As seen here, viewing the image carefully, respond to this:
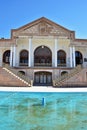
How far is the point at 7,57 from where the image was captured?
1369 inches

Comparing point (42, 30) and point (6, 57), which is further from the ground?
point (42, 30)

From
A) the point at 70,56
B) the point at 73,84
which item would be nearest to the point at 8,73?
the point at 73,84

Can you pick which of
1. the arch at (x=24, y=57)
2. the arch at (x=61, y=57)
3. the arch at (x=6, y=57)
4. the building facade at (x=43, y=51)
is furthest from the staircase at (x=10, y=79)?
the arch at (x=61, y=57)

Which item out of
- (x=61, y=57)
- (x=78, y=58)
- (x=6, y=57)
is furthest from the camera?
(x=78, y=58)

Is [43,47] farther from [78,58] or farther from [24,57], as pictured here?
[78,58]

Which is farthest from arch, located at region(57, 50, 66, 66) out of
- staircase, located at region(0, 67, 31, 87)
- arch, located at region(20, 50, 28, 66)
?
staircase, located at region(0, 67, 31, 87)

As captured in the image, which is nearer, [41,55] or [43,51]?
[43,51]

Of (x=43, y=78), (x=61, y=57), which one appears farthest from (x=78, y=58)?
(x=43, y=78)

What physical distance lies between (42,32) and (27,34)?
8.31 ft

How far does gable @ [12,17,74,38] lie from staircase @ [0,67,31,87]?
26.3 feet

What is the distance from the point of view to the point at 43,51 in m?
35.1

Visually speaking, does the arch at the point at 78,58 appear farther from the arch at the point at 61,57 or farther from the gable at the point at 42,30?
the gable at the point at 42,30

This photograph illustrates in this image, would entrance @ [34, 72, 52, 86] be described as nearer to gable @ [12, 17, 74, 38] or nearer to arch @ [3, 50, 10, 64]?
arch @ [3, 50, 10, 64]

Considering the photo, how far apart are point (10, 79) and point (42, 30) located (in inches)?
411
